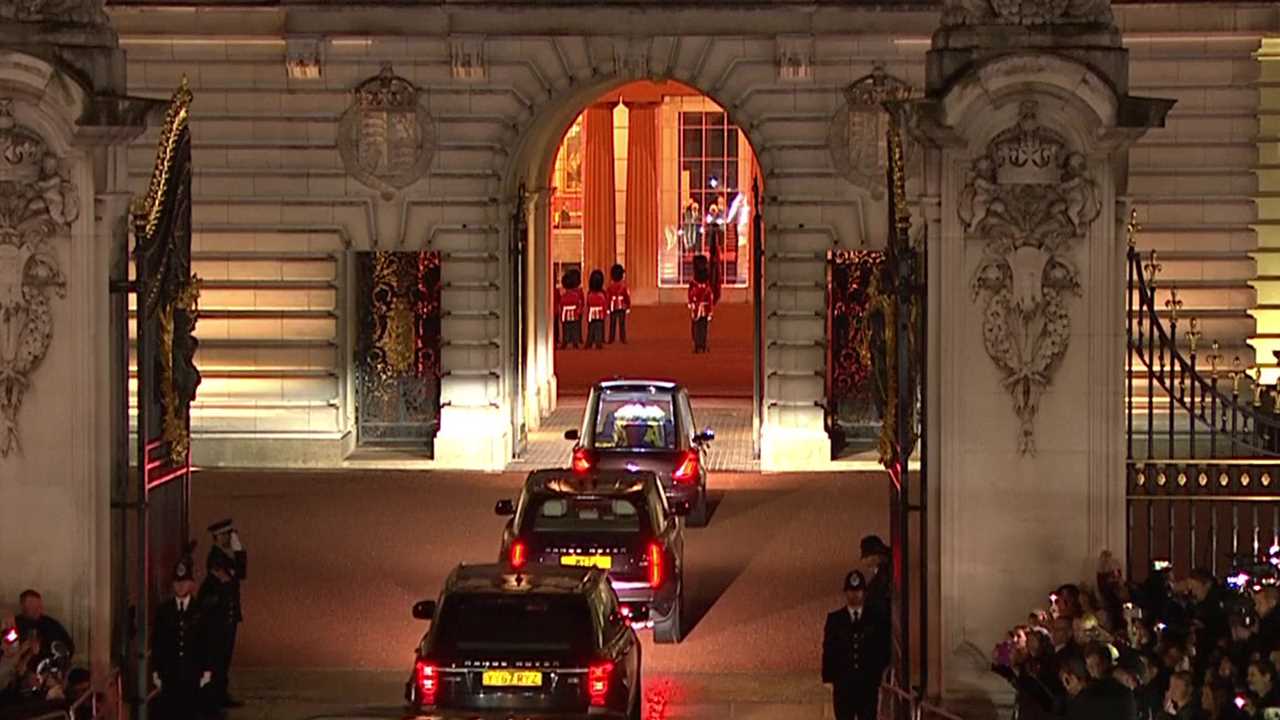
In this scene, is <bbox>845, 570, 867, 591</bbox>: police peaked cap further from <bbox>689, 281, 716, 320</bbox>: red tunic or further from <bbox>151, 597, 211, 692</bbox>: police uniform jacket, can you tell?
<bbox>689, 281, 716, 320</bbox>: red tunic

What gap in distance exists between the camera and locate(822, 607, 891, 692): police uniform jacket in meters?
20.1

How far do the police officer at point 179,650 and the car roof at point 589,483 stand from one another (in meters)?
4.20

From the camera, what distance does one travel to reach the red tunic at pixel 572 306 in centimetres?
5241

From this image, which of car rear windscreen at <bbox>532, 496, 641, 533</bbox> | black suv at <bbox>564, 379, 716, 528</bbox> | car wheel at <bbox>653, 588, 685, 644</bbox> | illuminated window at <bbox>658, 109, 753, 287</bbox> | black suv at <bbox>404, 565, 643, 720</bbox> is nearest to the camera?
black suv at <bbox>404, 565, 643, 720</bbox>

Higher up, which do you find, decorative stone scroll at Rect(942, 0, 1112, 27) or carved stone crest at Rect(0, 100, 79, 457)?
decorative stone scroll at Rect(942, 0, 1112, 27)

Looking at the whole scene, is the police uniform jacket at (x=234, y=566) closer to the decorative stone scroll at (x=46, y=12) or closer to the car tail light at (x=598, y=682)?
the car tail light at (x=598, y=682)

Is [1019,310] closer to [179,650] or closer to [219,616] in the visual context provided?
[219,616]

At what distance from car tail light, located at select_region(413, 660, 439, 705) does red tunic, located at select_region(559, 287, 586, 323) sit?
1333 inches

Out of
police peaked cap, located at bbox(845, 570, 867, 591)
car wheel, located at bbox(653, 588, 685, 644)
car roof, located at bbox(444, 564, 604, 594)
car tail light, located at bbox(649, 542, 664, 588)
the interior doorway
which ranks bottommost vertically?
car wheel, located at bbox(653, 588, 685, 644)

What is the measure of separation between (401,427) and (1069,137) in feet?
60.6

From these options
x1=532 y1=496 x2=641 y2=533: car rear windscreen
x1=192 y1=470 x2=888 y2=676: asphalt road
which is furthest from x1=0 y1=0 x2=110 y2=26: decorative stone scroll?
x1=532 y1=496 x2=641 y2=533: car rear windscreen

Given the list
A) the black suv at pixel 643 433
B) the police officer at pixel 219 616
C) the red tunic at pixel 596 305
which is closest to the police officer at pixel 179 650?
the police officer at pixel 219 616

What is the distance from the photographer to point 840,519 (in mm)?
30906

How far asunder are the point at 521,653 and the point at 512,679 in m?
0.24
